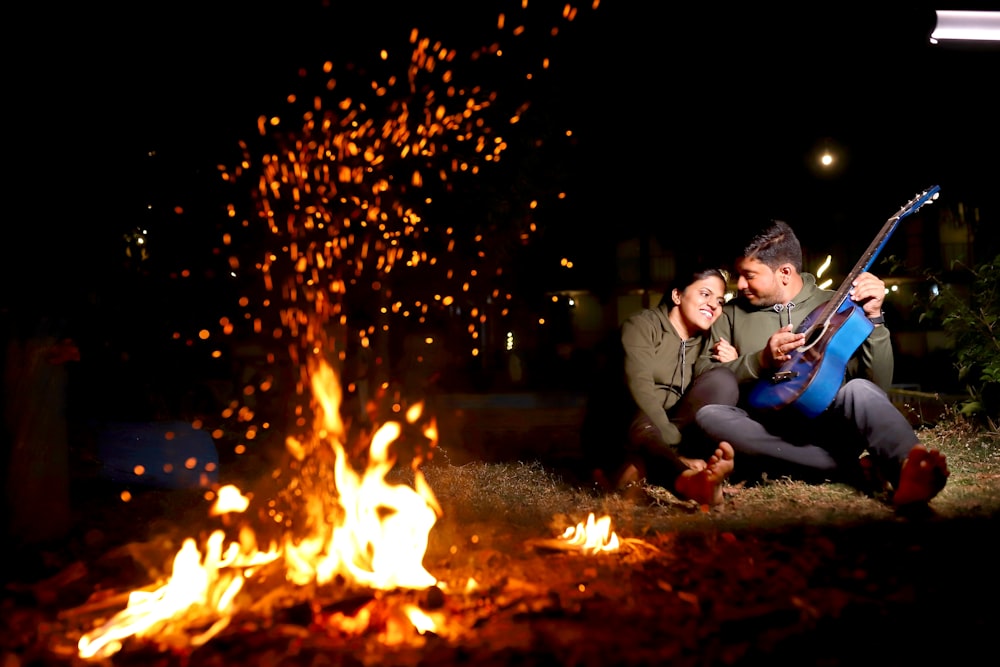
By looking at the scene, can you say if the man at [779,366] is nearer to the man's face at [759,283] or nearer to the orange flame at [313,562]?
the man's face at [759,283]

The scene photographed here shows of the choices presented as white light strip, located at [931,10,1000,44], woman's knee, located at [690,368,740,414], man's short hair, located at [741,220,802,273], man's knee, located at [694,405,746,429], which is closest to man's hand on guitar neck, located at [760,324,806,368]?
woman's knee, located at [690,368,740,414]

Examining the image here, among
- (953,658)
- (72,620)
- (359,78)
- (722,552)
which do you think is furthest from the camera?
(359,78)

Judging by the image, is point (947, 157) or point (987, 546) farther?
point (947, 157)

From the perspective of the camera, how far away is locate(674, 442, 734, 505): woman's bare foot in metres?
5.26


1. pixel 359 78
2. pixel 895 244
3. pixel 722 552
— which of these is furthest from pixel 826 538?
pixel 895 244

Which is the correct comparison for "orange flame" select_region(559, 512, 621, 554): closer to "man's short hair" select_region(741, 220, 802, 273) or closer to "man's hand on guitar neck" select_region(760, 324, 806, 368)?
"man's hand on guitar neck" select_region(760, 324, 806, 368)

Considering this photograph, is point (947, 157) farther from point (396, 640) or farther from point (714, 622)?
point (396, 640)

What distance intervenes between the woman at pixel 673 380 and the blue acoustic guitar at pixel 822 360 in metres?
0.41

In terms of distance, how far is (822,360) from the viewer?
5.31m

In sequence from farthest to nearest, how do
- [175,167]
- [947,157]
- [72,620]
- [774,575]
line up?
[947,157], [175,167], [774,575], [72,620]

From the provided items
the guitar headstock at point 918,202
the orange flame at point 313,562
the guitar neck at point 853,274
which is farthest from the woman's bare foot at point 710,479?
the guitar headstock at point 918,202

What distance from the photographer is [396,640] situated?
129 inches

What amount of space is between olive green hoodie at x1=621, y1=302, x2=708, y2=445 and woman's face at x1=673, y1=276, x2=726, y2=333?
0.19m

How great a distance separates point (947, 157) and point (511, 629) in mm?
11040
